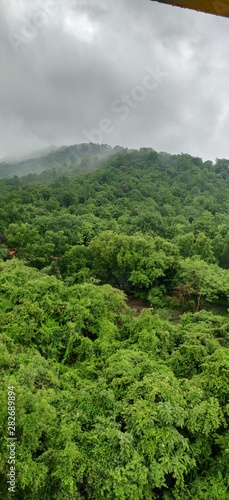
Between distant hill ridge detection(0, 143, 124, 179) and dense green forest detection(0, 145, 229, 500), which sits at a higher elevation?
distant hill ridge detection(0, 143, 124, 179)

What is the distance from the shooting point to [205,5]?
1.03 meters

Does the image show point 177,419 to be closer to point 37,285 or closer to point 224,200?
point 37,285

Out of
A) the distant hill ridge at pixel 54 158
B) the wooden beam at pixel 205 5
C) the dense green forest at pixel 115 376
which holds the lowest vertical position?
the dense green forest at pixel 115 376

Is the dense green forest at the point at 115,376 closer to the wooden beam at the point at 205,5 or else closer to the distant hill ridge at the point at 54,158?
the wooden beam at the point at 205,5

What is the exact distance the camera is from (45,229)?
31.2 m

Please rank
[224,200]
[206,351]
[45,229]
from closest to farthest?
[206,351] < [45,229] < [224,200]

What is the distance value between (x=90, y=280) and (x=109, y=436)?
12588mm

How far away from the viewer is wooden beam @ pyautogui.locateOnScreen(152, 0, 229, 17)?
102cm

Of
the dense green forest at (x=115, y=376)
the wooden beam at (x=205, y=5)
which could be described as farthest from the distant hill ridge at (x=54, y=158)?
the wooden beam at (x=205, y=5)

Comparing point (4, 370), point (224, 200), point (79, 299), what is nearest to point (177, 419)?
point (4, 370)

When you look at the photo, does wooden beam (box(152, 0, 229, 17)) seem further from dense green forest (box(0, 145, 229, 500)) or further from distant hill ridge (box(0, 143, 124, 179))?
distant hill ridge (box(0, 143, 124, 179))

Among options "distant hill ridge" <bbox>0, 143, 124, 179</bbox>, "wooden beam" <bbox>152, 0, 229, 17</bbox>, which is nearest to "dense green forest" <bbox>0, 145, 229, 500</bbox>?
"wooden beam" <bbox>152, 0, 229, 17</bbox>

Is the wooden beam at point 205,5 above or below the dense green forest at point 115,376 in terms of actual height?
above

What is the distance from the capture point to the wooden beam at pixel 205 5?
102cm
